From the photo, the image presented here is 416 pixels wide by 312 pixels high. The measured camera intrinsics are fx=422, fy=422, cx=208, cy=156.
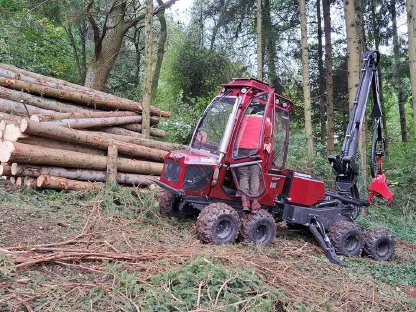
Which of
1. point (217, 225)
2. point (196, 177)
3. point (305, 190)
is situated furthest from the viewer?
point (305, 190)

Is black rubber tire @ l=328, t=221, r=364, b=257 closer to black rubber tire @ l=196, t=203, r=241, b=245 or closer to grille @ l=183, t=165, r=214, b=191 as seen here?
black rubber tire @ l=196, t=203, r=241, b=245

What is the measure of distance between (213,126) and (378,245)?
330cm

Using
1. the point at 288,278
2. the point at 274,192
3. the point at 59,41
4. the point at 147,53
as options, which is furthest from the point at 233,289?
the point at 59,41

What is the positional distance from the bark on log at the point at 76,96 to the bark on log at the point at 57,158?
2225 millimetres

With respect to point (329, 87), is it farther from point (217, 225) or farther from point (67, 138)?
A: point (217, 225)

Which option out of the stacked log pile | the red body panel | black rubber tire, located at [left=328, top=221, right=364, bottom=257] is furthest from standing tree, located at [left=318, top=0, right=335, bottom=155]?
black rubber tire, located at [left=328, top=221, right=364, bottom=257]

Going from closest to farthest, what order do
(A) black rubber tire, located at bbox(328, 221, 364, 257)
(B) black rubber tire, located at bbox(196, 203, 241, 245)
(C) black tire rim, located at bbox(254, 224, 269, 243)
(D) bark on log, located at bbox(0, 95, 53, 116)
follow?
(B) black rubber tire, located at bbox(196, 203, 241, 245), (C) black tire rim, located at bbox(254, 224, 269, 243), (A) black rubber tire, located at bbox(328, 221, 364, 257), (D) bark on log, located at bbox(0, 95, 53, 116)

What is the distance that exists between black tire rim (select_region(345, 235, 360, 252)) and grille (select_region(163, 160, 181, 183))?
2888 mm

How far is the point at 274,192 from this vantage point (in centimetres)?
690

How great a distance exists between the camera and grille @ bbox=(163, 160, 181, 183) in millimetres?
6383

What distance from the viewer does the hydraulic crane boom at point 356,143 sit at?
716cm

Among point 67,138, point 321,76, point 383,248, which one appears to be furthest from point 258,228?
point 321,76

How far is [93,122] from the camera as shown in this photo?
348 inches

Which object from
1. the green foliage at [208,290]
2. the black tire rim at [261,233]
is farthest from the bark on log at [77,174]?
the green foliage at [208,290]
